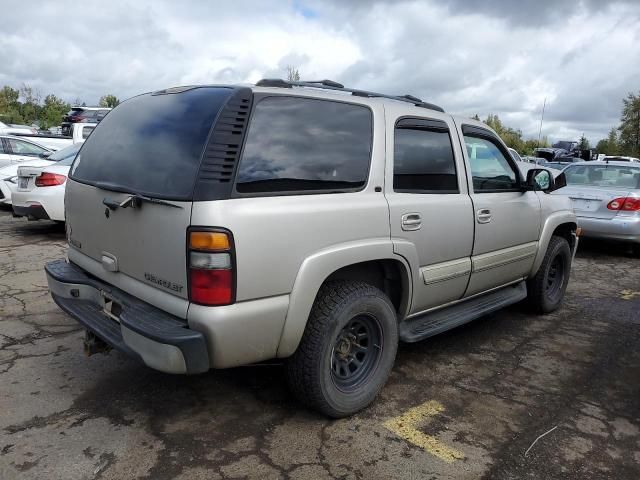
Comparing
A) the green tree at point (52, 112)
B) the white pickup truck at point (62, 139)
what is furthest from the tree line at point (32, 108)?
the white pickup truck at point (62, 139)

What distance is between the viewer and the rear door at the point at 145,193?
2.56 m

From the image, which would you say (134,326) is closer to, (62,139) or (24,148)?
(24,148)

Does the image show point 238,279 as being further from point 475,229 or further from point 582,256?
point 582,256

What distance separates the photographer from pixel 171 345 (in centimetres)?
241

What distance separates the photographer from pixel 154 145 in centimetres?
287

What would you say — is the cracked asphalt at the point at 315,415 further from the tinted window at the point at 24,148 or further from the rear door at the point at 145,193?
the tinted window at the point at 24,148

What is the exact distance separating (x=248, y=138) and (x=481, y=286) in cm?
239

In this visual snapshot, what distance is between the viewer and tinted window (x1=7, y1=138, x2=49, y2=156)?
38.0ft

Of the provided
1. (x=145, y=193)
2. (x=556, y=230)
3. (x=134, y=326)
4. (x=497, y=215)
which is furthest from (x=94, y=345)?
(x=556, y=230)

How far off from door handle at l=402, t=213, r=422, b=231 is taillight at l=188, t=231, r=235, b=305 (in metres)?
1.25

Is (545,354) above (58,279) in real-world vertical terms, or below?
below

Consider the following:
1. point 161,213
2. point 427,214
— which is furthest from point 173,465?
point 427,214

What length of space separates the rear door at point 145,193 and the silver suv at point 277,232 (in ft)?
0.03

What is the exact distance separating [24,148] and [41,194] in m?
5.14
